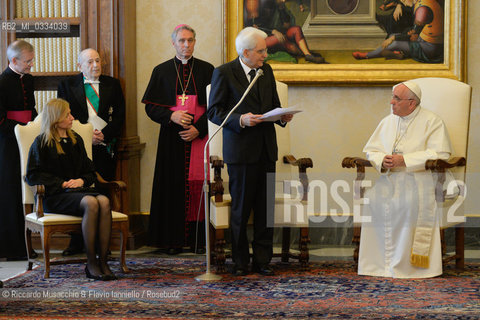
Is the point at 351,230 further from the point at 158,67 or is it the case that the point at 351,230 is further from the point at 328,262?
the point at 158,67

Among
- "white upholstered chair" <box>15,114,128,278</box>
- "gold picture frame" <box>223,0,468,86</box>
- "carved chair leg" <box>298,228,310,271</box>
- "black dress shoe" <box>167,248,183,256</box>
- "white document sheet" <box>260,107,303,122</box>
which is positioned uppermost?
"gold picture frame" <box>223,0,468,86</box>

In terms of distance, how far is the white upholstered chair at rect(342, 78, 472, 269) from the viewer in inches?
230

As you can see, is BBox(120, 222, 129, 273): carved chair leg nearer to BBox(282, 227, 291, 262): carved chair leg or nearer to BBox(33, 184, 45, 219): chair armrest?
BBox(33, 184, 45, 219): chair armrest

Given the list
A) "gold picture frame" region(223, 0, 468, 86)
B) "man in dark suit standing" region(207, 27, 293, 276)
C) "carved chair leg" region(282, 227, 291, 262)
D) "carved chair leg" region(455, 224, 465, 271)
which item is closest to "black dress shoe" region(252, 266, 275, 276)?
"man in dark suit standing" region(207, 27, 293, 276)

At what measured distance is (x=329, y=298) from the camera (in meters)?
4.89

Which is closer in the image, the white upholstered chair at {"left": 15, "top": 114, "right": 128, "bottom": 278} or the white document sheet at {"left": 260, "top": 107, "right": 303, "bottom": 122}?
the white document sheet at {"left": 260, "top": 107, "right": 303, "bottom": 122}

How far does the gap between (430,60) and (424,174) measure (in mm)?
1547

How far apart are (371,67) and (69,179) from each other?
2929mm

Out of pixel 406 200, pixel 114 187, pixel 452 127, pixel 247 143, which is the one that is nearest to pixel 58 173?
pixel 114 187

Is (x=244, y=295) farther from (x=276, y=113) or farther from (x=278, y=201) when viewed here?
(x=276, y=113)

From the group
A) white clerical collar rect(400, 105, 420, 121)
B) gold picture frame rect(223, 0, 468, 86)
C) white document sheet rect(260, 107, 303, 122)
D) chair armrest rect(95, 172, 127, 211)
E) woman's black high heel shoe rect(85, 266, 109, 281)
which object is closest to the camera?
white document sheet rect(260, 107, 303, 122)

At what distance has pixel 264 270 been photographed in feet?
18.6

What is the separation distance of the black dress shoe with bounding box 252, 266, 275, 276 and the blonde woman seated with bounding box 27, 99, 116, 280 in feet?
3.53

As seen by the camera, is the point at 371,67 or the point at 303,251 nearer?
the point at 303,251
